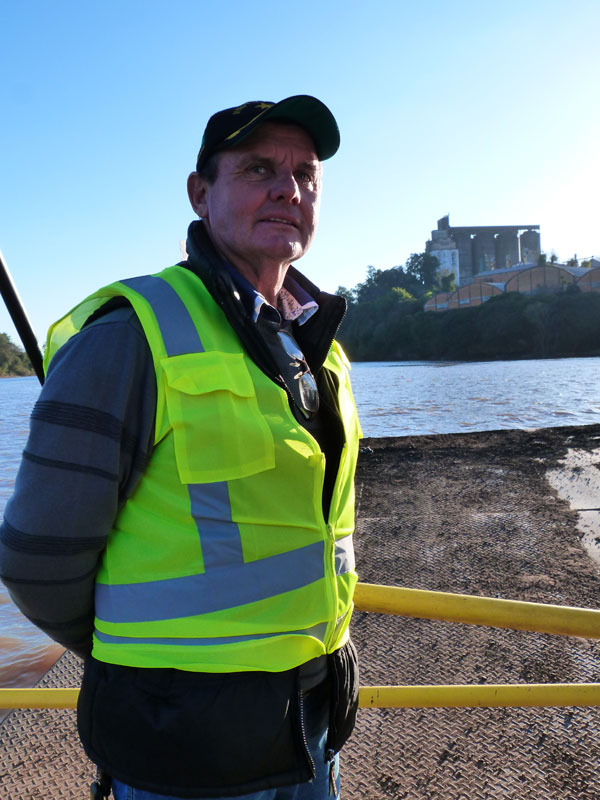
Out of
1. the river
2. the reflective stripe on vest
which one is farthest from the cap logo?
the river

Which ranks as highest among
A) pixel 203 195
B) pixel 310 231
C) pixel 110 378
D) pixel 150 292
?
pixel 203 195

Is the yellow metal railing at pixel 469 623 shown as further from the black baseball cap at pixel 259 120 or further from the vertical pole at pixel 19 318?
the black baseball cap at pixel 259 120

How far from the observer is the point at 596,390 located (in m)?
29.6

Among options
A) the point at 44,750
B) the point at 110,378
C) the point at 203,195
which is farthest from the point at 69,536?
the point at 44,750

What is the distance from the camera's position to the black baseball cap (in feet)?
5.31

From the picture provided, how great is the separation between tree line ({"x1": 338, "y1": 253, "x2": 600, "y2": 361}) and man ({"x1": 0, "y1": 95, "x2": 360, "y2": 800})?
79.8 m

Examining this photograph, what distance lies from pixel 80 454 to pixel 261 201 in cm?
82

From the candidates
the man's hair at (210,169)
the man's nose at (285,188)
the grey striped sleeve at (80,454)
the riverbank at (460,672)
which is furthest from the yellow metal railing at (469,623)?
the man's hair at (210,169)

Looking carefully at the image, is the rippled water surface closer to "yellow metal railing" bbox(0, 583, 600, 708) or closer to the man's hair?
"yellow metal railing" bbox(0, 583, 600, 708)

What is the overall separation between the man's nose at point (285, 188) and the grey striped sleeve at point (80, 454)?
0.59 meters

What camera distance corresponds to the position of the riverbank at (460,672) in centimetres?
261

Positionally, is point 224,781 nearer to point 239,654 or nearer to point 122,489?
point 239,654

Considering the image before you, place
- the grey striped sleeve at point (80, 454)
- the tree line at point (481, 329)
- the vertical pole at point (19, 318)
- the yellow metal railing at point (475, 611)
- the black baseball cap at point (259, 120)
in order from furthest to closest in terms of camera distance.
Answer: the tree line at point (481, 329)
the yellow metal railing at point (475, 611)
the vertical pole at point (19, 318)
the black baseball cap at point (259, 120)
the grey striped sleeve at point (80, 454)

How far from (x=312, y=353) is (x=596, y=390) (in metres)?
31.0
